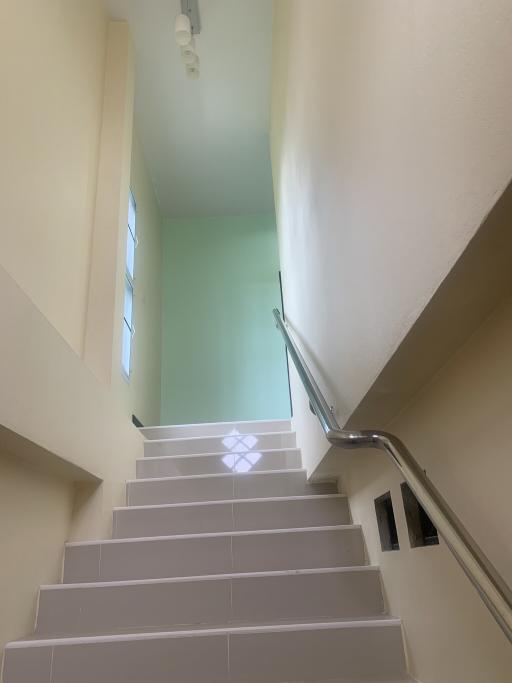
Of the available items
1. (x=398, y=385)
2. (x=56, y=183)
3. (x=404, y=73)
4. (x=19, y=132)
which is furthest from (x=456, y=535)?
(x=56, y=183)

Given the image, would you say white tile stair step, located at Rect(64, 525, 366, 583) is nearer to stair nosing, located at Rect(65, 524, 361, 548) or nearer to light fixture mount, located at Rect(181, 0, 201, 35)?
stair nosing, located at Rect(65, 524, 361, 548)

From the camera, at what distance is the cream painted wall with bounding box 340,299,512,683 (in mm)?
1070

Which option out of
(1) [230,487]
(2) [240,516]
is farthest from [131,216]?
(2) [240,516]

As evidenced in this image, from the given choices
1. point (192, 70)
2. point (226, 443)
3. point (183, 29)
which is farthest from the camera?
point (192, 70)

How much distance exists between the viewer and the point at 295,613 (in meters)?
2.07

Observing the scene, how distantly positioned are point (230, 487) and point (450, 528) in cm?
209

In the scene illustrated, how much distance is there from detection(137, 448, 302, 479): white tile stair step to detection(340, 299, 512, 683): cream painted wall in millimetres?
1460

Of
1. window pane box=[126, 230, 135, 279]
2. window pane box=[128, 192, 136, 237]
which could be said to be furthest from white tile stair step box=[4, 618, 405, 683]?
window pane box=[128, 192, 136, 237]

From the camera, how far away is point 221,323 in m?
5.77

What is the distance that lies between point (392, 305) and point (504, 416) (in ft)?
1.18

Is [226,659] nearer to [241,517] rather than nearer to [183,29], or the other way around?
[241,517]

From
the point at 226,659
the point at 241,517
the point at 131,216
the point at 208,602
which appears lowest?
the point at 226,659

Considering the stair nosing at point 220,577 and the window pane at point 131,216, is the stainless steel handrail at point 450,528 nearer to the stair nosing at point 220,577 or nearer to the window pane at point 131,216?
the stair nosing at point 220,577

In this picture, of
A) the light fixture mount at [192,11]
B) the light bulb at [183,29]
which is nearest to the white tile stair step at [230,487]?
the light bulb at [183,29]
